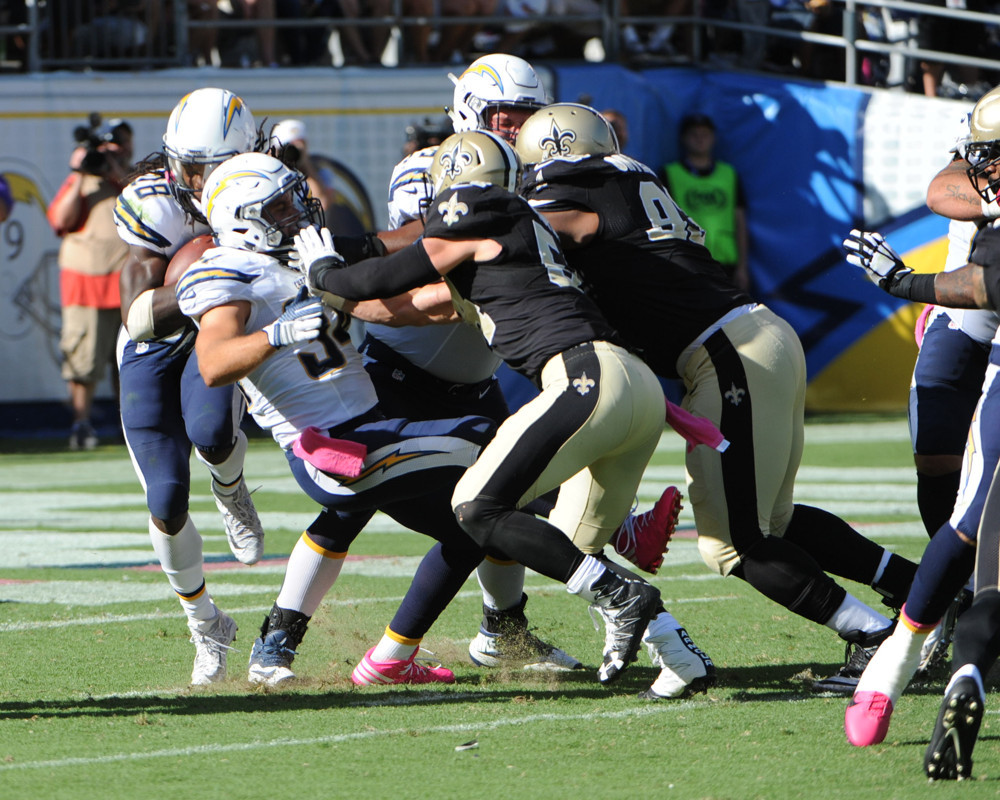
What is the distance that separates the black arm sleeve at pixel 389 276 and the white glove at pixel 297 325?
0.10 m

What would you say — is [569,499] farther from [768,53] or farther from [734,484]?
[768,53]

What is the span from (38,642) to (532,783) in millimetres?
2431

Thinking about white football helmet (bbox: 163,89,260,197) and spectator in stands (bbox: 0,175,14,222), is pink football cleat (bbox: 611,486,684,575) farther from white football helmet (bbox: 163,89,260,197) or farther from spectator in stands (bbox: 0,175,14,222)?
spectator in stands (bbox: 0,175,14,222)

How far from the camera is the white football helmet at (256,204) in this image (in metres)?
4.32

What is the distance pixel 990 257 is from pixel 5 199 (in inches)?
396

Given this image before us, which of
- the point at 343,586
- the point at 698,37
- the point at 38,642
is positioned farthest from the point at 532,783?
the point at 698,37

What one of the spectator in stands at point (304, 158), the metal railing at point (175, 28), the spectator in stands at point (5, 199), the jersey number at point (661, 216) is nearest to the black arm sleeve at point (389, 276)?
the jersey number at point (661, 216)

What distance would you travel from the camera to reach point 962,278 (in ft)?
12.3

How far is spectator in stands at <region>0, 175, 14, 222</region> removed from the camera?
12.0m

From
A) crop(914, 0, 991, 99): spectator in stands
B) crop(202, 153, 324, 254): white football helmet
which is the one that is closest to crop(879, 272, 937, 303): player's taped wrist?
crop(202, 153, 324, 254): white football helmet

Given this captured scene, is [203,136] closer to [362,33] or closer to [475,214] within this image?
[475,214]

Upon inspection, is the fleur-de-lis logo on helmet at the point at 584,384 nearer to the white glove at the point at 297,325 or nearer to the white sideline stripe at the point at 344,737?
the white glove at the point at 297,325

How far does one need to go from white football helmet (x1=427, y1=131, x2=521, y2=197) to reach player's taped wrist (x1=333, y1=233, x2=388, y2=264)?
348 millimetres

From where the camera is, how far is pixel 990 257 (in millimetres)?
3598
